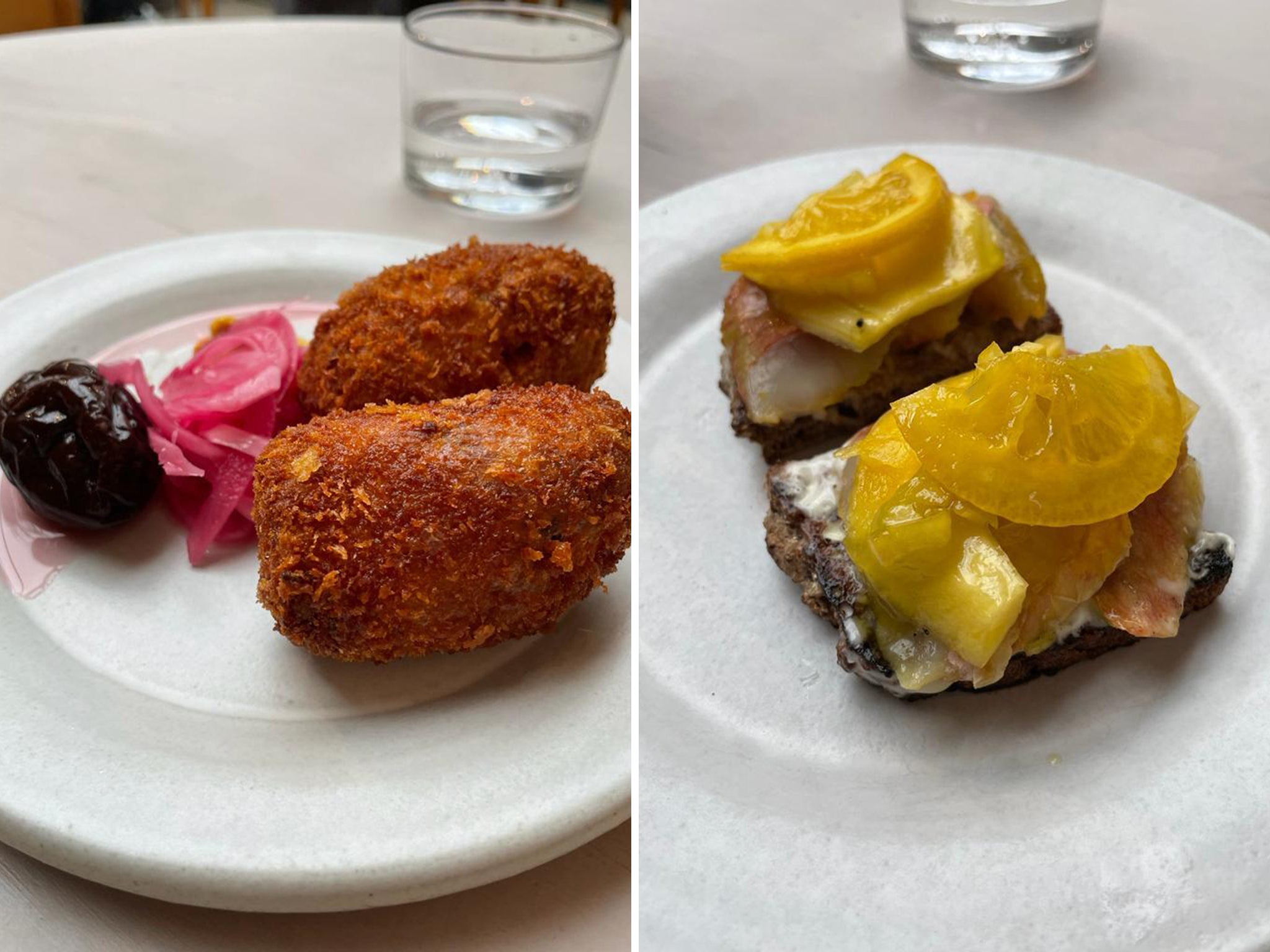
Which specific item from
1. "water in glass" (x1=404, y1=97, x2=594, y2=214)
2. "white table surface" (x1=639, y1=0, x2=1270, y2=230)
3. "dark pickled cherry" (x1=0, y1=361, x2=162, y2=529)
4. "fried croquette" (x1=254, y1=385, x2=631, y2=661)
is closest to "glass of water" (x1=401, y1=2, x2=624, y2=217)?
"water in glass" (x1=404, y1=97, x2=594, y2=214)

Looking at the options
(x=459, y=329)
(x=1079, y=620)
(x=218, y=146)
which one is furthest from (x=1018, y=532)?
(x=218, y=146)

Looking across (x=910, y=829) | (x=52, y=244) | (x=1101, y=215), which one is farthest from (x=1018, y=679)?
(x=52, y=244)

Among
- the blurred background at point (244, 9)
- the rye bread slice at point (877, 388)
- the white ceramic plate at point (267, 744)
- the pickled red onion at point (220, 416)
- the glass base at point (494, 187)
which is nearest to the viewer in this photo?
the white ceramic plate at point (267, 744)

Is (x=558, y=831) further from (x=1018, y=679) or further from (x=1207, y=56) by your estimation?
(x=1207, y=56)

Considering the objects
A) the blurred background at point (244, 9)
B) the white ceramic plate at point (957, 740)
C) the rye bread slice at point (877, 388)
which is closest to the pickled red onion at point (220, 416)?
the white ceramic plate at point (957, 740)

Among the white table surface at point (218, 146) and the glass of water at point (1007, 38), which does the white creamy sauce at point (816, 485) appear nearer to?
the white table surface at point (218, 146)

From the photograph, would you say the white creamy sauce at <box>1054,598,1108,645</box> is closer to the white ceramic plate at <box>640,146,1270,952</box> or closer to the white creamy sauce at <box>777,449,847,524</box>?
the white ceramic plate at <box>640,146,1270,952</box>
